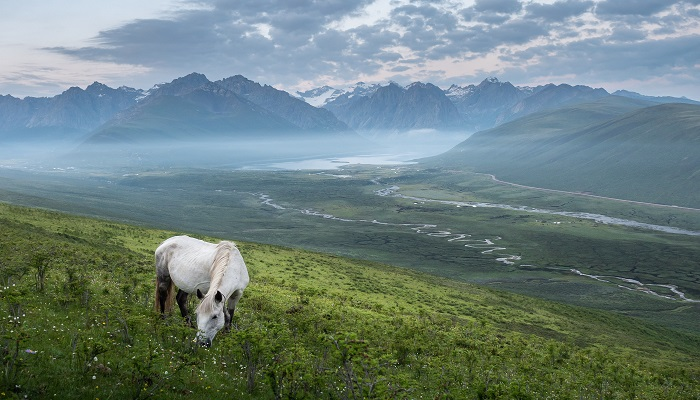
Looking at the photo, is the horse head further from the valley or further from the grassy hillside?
the valley

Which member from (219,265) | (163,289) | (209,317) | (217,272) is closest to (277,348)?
(209,317)

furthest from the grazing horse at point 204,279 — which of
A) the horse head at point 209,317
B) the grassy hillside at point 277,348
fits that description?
the grassy hillside at point 277,348

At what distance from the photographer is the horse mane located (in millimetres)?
16000

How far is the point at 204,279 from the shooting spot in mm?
18375

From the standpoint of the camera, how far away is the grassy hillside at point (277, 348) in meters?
12.7

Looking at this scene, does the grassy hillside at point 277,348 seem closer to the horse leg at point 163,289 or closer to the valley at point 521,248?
the horse leg at point 163,289

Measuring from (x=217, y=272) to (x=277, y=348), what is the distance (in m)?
4.00

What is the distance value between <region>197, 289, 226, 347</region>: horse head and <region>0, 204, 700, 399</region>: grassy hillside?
1.48ft

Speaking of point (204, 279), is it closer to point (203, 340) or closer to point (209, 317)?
point (209, 317)

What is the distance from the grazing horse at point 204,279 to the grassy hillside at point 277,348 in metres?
0.81

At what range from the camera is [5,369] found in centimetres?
1143

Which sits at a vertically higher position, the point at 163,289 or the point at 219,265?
the point at 219,265

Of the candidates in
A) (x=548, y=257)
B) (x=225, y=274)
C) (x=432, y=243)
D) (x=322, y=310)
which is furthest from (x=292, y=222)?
(x=225, y=274)

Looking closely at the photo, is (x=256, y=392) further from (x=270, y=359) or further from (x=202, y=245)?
(x=202, y=245)
